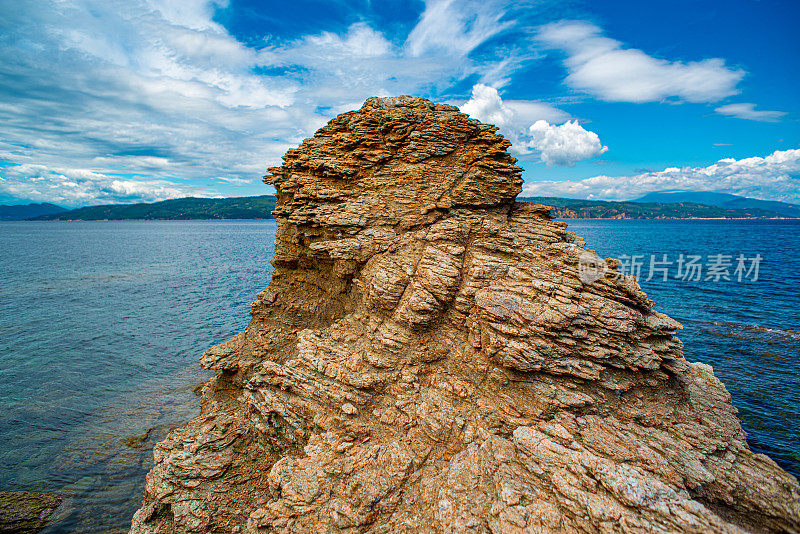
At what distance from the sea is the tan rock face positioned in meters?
6.61

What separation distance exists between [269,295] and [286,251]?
3.21 m

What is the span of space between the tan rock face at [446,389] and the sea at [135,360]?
6609 mm

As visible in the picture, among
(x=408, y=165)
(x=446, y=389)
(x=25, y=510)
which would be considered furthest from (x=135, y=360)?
(x=446, y=389)

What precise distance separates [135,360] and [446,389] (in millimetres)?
34736

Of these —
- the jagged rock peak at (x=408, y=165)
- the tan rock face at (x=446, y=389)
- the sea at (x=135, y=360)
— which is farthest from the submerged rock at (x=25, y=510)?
the jagged rock peak at (x=408, y=165)

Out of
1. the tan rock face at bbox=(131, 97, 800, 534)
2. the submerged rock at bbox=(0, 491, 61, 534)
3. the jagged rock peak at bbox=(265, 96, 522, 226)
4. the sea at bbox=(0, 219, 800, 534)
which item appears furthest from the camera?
the sea at bbox=(0, 219, 800, 534)

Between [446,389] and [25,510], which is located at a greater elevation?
[446,389]

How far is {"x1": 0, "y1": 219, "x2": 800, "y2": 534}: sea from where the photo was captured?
2067 cm

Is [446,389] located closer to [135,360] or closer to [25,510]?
[25,510]

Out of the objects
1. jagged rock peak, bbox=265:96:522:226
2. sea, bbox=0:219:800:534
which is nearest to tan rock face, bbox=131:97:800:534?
jagged rock peak, bbox=265:96:522:226

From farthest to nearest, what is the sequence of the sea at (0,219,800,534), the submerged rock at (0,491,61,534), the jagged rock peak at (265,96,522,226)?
the sea at (0,219,800,534), the jagged rock peak at (265,96,522,226), the submerged rock at (0,491,61,534)

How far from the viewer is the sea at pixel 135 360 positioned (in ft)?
67.8

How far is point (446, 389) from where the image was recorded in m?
15.1

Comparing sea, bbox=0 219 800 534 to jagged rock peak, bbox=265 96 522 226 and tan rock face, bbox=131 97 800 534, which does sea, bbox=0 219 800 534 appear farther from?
jagged rock peak, bbox=265 96 522 226
